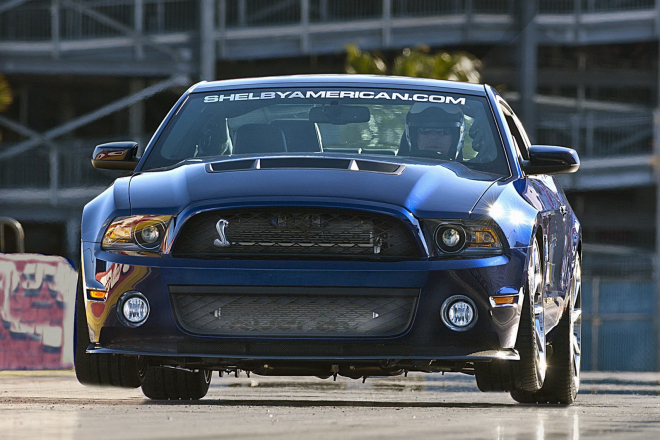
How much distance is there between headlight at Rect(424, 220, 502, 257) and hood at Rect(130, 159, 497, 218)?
46 millimetres

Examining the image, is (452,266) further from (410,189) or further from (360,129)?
(360,129)

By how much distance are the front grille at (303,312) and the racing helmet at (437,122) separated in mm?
1411

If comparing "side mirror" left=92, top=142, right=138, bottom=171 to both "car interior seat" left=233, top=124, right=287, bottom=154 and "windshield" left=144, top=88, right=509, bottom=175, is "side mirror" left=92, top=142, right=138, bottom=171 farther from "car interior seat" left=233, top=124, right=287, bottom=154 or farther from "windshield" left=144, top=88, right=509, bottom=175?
"car interior seat" left=233, top=124, right=287, bottom=154

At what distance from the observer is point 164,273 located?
6879 millimetres

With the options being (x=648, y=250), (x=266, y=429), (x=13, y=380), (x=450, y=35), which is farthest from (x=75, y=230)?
(x=266, y=429)

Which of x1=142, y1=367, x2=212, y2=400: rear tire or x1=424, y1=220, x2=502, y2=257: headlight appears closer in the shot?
x1=424, y1=220, x2=502, y2=257: headlight

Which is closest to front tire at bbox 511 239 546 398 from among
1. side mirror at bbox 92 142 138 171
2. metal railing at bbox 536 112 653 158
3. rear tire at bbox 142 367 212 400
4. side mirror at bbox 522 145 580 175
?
side mirror at bbox 522 145 580 175

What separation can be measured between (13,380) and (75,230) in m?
22.5

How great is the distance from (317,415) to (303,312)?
1.61 ft

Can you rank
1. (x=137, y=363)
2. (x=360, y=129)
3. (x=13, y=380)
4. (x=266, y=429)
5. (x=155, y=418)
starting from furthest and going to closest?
(x=13, y=380), (x=360, y=129), (x=137, y=363), (x=155, y=418), (x=266, y=429)

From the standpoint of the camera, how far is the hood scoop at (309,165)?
724cm

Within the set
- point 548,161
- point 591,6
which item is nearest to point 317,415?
point 548,161

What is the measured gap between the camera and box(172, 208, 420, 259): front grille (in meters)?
6.85

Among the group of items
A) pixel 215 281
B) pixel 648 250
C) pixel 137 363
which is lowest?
pixel 648 250
